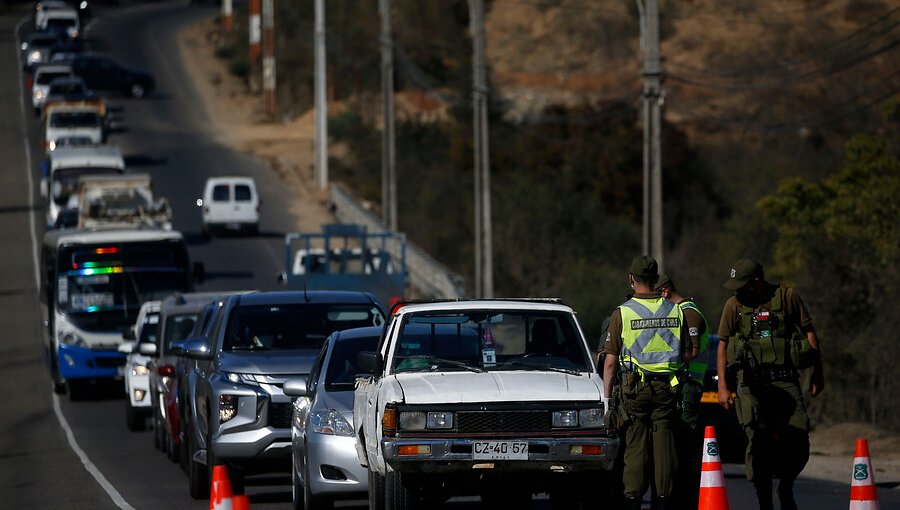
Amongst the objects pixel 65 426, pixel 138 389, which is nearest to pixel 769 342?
pixel 138 389

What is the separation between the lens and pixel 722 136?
266 ft

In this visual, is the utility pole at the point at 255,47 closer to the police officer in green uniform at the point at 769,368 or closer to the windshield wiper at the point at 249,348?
the windshield wiper at the point at 249,348

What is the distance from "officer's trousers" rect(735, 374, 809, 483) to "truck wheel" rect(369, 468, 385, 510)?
8.23 ft

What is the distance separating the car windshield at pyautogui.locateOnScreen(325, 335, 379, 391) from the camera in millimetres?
13930

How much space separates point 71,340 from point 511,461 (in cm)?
1941

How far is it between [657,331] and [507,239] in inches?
1675

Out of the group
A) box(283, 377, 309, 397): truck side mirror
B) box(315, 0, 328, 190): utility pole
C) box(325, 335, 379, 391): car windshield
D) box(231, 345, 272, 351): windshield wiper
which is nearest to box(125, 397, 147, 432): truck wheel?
box(231, 345, 272, 351): windshield wiper

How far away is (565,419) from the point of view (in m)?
11.6

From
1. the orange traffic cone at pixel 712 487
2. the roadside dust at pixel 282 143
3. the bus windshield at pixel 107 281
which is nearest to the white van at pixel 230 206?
the roadside dust at pixel 282 143

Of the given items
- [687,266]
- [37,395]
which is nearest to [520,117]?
[687,266]

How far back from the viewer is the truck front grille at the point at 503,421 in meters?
11.5

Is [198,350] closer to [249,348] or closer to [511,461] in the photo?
[249,348]

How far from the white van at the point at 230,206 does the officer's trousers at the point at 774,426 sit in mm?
41964

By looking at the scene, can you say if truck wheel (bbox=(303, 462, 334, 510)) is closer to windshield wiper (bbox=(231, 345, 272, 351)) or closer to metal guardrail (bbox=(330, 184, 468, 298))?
windshield wiper (bbox=(231, 345, 272, 351))
